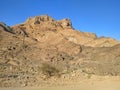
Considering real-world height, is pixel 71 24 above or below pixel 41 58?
above

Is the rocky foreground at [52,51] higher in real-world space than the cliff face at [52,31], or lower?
lower

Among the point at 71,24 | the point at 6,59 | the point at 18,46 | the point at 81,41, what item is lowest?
the point at 6,59

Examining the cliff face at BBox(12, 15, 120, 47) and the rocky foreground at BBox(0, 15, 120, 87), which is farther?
the cliff face at BBox(12, 15, 120, 47)

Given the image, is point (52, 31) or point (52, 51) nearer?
point (52, 51)

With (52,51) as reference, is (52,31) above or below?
above

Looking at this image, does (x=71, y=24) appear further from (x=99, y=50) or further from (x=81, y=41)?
(x=99, y=50)

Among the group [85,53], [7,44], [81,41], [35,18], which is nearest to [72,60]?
[85,53]

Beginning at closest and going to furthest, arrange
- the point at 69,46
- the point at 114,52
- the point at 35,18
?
1. the point at 114,52
2. the point at 69,46
3. the point at 35,18

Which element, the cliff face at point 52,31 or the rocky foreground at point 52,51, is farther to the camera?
the cliff face at point 52,31

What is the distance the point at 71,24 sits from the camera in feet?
443

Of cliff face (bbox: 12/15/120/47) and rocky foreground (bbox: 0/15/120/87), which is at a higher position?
cliff face (bbox: 12/15/120/47)

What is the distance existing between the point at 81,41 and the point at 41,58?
1586 inches

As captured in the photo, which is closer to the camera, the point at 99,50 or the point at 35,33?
the point at 99,50

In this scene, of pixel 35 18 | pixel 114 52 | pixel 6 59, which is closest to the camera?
pixel 6 59
